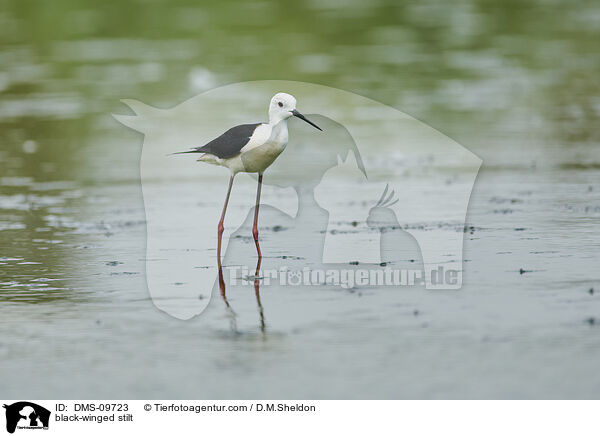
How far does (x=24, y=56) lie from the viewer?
20.4 meters

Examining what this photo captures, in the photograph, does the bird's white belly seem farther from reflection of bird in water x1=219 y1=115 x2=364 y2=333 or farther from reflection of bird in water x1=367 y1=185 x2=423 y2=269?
reflection of bird in water x1=367 y1=185 x2=423 y2=269

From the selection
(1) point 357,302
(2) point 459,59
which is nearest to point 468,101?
(2) point 459,59

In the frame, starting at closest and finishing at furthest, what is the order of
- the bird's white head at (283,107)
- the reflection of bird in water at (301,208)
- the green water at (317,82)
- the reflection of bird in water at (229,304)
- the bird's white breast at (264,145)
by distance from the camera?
the green water at (317,82), the reflection of bird in water at (229,304), the bird's white head at (283,107), the bird's white breast at (264,145), the reflection of bird in water at (301,208)

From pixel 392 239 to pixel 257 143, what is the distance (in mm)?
1274

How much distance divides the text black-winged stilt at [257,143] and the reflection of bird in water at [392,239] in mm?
977

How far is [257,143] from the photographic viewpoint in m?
8.41

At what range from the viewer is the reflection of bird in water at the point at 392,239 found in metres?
7.97

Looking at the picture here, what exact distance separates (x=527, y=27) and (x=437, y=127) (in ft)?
23.5

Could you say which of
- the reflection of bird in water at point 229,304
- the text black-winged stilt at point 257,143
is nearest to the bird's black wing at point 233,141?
the text black-winged stilt at point 257,143

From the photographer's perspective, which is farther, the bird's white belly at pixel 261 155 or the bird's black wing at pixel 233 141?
the bird's black wing at pixel 233 141

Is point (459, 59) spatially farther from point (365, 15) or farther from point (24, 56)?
point (24, 56)

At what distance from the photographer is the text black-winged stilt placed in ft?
27.1

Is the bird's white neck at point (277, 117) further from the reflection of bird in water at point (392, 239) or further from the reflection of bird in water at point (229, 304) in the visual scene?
the reflection of bird in water at point (392, 239)

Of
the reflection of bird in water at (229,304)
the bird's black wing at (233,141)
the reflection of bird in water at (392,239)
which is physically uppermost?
the bird's black wing at (233,141)
